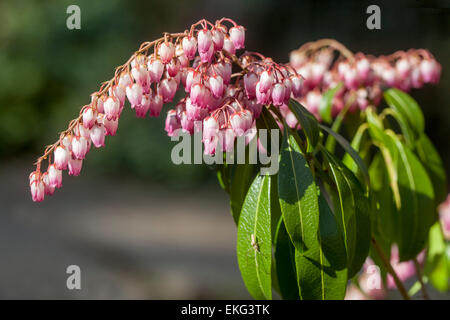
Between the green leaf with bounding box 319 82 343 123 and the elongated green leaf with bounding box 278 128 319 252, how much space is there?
471 mm

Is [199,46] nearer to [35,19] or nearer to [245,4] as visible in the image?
[245,4]

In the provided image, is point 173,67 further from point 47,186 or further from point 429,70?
point 429,70

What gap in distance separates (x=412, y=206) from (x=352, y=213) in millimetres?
278

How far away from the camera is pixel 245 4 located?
4.72m

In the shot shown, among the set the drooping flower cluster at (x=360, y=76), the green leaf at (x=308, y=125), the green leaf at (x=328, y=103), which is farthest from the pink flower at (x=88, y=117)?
the green leaf at (x=328, y=103)

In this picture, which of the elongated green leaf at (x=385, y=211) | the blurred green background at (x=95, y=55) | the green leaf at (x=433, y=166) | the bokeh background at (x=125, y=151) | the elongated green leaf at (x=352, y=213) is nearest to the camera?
the elongated green leaf at (x=352, y=213)

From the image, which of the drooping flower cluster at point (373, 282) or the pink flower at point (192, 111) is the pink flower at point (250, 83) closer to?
the pink flower at point (192, 111)

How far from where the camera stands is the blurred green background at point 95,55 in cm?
465

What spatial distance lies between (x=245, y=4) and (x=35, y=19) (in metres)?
2.15

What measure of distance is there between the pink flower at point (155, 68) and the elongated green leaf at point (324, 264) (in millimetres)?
337

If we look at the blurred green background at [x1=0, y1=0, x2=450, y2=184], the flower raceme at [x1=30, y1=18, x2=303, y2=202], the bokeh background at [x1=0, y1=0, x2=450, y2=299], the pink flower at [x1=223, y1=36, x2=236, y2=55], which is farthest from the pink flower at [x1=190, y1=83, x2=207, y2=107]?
the blurred green background at [x1=0, y1=0, x2=450, y2=184]

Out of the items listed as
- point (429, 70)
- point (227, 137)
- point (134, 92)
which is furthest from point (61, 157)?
point (429, 70)

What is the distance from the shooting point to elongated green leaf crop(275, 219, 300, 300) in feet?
2.97

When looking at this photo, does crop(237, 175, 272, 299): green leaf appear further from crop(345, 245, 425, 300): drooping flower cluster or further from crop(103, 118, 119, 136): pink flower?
crop(345, 245, 425, 300): drooping flower cluster
